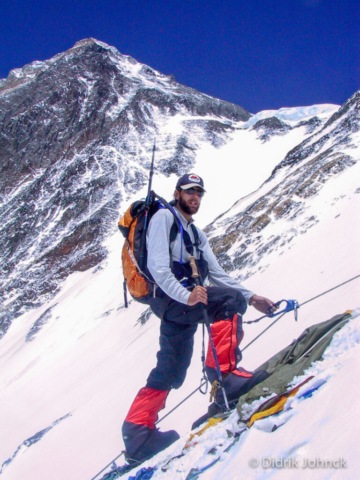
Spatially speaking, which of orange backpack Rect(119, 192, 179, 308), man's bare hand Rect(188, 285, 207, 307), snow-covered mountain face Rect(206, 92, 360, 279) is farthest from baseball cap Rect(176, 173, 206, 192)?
snow-covered mountain face Rect(206, 92, 360, 279)

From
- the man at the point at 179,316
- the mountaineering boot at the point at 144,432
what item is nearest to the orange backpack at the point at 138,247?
the man at the point at 179,316

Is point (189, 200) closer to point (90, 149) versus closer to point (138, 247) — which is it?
point (138, 247)

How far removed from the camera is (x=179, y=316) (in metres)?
3.20

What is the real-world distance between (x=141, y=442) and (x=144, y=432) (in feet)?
0.28

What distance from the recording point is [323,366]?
8.09 feet

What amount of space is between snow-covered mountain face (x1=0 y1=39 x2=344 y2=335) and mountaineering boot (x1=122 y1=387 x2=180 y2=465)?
36485 millimetres

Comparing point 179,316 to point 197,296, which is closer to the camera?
point 197,296

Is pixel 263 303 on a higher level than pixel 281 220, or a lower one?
lower

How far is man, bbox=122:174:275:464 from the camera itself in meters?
3.03

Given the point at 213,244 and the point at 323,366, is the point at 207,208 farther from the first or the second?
the point at 323,366

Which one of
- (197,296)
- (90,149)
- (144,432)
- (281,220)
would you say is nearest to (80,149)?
(90,149)

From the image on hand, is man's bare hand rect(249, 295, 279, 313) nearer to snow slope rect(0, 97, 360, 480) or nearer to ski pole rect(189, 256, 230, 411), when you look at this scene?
ski pole rect(189, 256, 230, 411)

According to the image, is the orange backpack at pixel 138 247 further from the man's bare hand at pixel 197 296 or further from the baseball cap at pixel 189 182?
the man's bare hand at pixel 197 296

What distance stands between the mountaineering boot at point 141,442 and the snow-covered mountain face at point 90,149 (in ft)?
120
